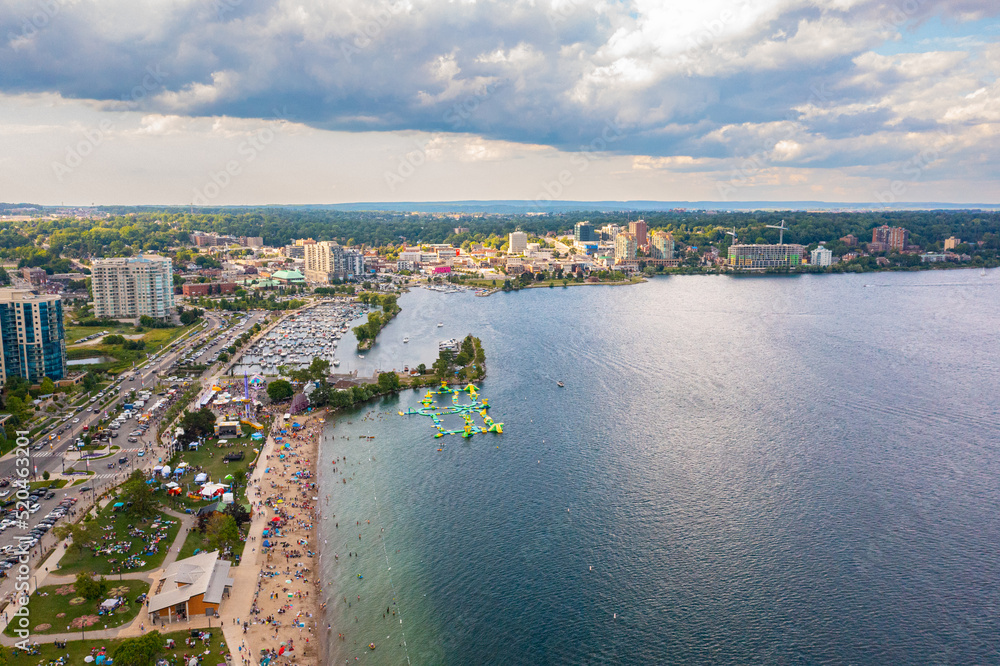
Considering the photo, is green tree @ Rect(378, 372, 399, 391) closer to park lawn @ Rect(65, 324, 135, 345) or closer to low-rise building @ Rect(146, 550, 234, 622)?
low-rise building @ Rect(146, 550, 234, 622)

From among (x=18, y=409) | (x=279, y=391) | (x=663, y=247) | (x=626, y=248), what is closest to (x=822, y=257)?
(x=663, y=247)

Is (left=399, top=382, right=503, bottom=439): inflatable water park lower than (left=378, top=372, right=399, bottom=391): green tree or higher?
lower

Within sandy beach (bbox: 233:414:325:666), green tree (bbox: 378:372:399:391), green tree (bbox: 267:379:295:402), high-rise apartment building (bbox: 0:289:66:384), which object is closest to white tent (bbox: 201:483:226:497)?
sandy beach (bbox: 233:414:325:666)

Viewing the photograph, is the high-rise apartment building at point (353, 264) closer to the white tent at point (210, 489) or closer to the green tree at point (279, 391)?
the green tree at point (279, 391)

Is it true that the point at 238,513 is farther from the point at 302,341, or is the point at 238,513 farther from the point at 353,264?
the point at 353,264

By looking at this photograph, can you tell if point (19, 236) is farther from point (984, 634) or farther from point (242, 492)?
point (984, 634)

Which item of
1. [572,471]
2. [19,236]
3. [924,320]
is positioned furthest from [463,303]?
[19,236]
